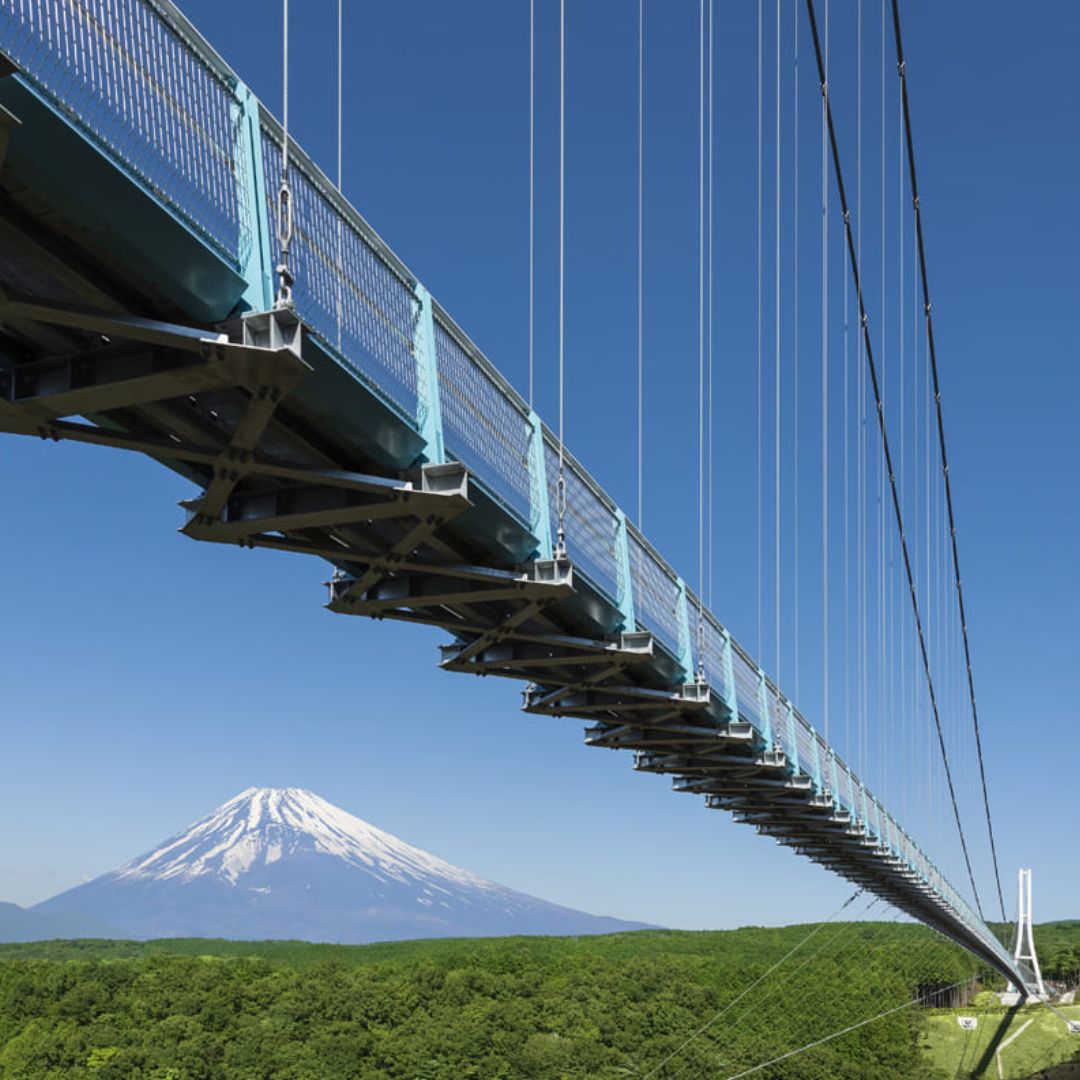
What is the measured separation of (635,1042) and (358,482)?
226 ft

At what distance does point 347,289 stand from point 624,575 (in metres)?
6.87

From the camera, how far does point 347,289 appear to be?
10773 millimetres

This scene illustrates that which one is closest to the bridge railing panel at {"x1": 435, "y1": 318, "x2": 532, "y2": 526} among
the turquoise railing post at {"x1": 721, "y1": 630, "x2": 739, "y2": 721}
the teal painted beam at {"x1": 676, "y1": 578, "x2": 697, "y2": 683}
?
the teal painted beam at {"x1": 676, "y1": 578, "x2": 697, "y2": 683}

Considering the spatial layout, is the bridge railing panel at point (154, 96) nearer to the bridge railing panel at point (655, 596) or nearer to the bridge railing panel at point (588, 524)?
the bridge railing panel at point (588, 524)

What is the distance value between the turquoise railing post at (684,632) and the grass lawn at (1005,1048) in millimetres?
69879

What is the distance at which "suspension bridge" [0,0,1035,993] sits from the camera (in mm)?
7953

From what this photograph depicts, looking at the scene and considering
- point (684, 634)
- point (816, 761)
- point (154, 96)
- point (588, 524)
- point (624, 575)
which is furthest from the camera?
point (816, 761)

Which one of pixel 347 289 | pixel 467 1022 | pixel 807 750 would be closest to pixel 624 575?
pixel 347 289

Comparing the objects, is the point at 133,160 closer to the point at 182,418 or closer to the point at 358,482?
the point at 182,418

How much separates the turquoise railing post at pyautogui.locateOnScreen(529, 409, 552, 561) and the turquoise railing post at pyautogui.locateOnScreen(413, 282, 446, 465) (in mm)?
2201

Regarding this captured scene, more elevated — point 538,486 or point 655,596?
point 538,486

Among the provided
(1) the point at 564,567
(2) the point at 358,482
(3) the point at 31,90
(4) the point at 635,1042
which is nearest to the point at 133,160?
(3) the point at 31,90

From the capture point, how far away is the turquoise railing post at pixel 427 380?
1154 centimetres

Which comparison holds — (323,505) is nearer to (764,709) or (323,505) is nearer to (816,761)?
(764,709)
